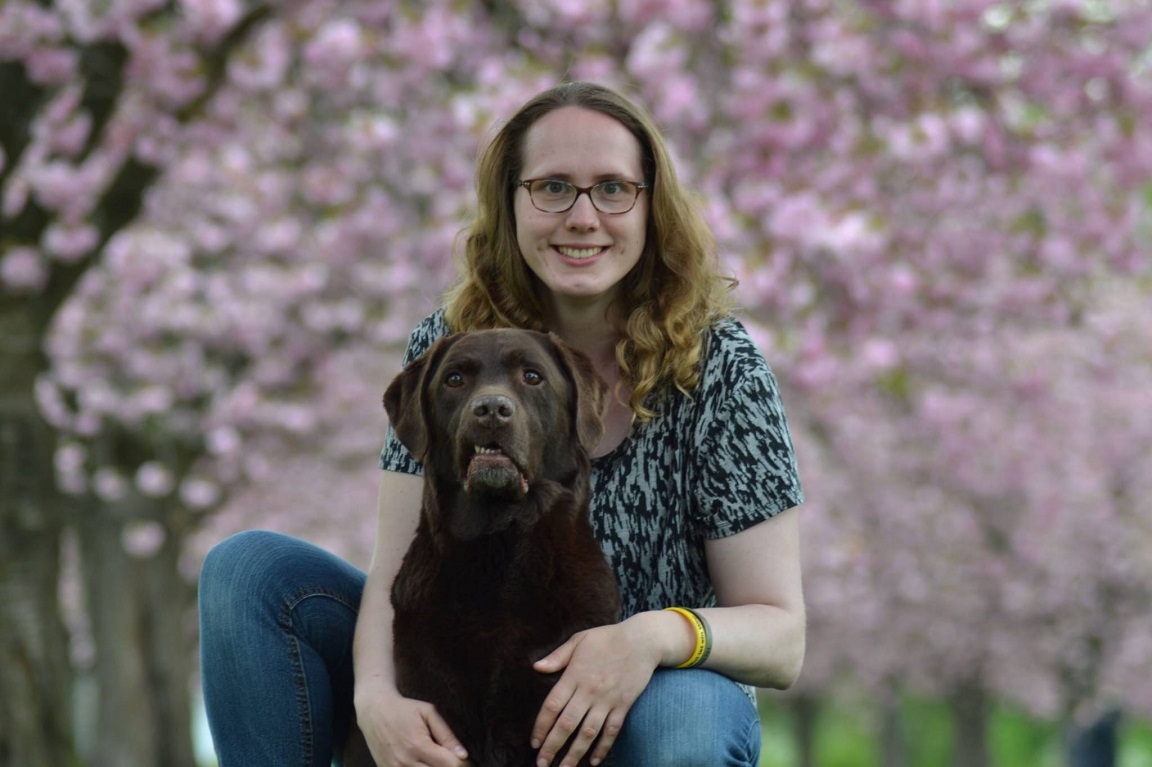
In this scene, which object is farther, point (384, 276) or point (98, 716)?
point (98, 716)

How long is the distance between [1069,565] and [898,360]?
1147 cm

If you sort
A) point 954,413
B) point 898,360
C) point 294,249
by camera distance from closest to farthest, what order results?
point 898,360 < point 294,249 < point 954,413

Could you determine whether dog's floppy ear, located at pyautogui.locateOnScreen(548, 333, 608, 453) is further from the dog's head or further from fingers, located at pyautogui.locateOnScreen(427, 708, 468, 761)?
fingers, located at pyautogui.locateOnScreen(427, 708, 468, 761)

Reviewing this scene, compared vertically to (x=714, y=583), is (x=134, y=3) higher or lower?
higher

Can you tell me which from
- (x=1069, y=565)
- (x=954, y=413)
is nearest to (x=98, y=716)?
(x=954, y=413)

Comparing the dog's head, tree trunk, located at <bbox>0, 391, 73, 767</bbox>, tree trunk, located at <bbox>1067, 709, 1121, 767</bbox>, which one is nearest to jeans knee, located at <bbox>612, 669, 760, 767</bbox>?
the dog's head

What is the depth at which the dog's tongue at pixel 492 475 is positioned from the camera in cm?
303

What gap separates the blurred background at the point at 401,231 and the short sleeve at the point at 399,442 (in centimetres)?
105

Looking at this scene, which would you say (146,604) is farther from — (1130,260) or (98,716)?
(1130,260)

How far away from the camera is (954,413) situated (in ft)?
46.0

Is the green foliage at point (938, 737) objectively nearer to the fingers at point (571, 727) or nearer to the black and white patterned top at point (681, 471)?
the black and white patterned top at point (681, 471)

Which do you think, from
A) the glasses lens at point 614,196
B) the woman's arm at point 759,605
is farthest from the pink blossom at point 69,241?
the woman's arm at point 759,605

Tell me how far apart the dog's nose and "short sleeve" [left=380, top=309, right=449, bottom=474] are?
1.33 feet

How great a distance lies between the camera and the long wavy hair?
3.54 metres
